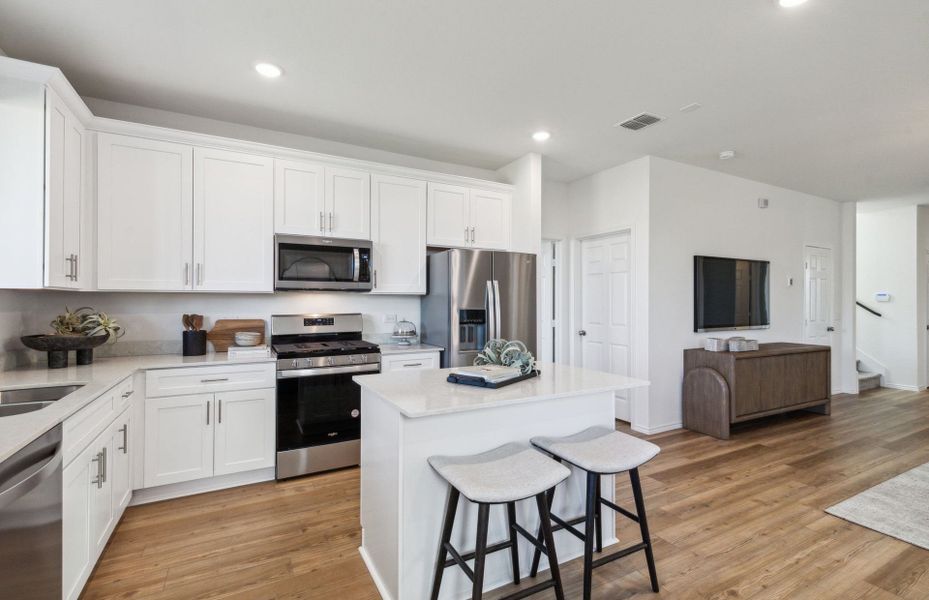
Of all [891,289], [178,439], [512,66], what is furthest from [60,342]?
[891,289]

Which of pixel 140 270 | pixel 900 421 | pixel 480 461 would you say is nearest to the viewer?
pixel 480 461

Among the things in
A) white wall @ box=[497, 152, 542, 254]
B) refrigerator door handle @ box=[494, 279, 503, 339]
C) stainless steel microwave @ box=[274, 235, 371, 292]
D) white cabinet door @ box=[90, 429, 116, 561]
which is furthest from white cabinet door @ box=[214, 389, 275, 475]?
white wall @ box=[497, 152, 542, 254]

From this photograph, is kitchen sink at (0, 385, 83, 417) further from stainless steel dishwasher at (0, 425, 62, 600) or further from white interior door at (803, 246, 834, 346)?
white interior door at (803, 246, 834, 346)

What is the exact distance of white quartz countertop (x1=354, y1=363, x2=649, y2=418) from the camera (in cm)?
174

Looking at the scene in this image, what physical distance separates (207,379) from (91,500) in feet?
3.36

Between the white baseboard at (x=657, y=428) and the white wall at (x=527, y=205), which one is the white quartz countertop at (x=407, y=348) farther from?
the white baseboard at (x=657, y=428)

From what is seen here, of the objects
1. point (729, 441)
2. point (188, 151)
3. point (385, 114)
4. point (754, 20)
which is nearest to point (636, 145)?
point (754, 20)

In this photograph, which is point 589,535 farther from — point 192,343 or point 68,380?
point 192,343

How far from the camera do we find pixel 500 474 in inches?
64.1

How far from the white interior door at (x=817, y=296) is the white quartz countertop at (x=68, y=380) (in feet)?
21.3

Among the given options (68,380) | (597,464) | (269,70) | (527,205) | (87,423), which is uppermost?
(269,70)

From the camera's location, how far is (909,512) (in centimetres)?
273

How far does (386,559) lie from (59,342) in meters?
2.22

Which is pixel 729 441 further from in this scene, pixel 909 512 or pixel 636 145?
pixel 636 145
